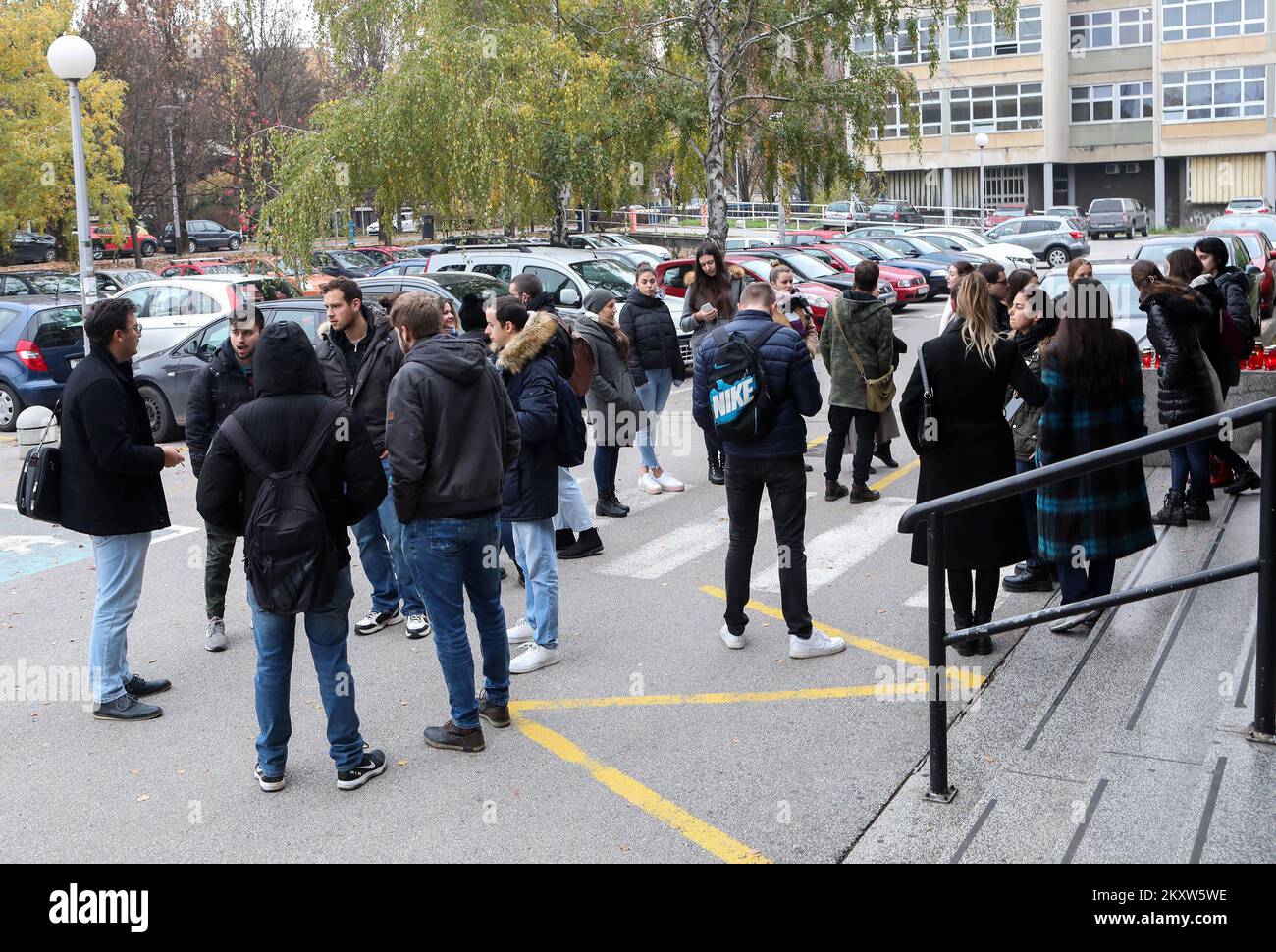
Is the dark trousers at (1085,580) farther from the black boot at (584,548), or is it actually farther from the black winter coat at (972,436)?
the black boot at (584,548)

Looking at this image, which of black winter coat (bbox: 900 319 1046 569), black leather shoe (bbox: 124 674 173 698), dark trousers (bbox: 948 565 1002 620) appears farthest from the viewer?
black leather shoe (bbox: 124 674 173 698)

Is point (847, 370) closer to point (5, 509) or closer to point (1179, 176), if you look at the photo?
point (5, 509)

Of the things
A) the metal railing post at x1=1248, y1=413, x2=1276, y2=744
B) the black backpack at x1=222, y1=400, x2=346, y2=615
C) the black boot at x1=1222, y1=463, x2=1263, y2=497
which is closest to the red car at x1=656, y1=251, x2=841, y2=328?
the black boot at x1=1222, y1=463, x2=1263, y2=497

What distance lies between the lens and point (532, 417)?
6.86 m

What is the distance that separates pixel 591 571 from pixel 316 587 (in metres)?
3.76

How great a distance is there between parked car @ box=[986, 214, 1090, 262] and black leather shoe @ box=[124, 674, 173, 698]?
3770 cm

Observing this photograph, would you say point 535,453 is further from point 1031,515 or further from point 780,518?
point 1031,515

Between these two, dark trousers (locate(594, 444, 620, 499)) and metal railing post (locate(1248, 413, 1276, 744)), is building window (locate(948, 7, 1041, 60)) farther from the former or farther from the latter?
metal railing post (locate(1248, 413, 1276, 744))

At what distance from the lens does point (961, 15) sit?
23.6m

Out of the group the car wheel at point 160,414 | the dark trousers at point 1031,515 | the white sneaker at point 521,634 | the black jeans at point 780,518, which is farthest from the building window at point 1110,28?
the white sneaker at point 521,634

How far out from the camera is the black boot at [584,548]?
921 cm

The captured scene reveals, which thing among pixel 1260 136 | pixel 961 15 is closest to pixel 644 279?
pixel 961 15

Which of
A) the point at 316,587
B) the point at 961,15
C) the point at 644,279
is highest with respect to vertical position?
the point at 961,15

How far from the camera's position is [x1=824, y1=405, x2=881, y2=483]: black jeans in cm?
1060
